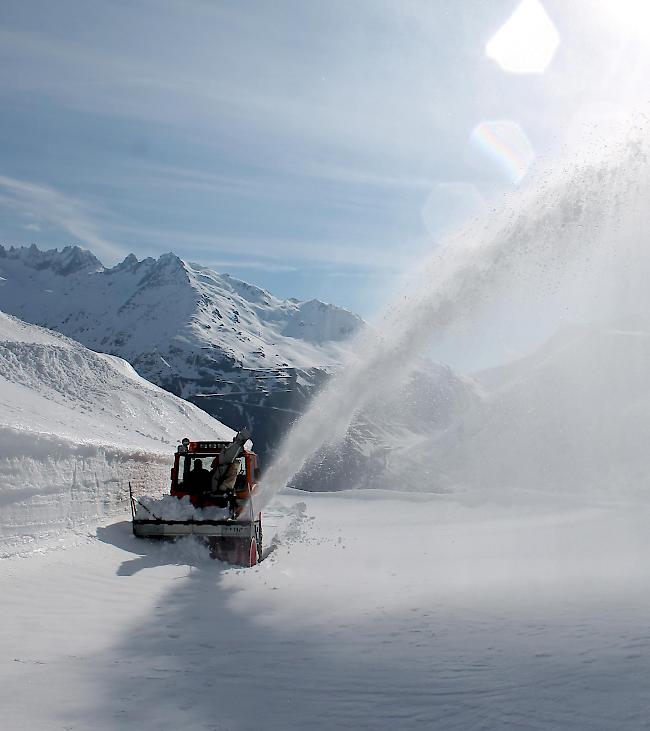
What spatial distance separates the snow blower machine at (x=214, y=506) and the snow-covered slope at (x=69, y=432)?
1215mm

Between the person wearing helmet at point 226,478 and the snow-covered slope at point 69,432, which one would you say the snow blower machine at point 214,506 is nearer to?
the person wearing helmet at point 226,478

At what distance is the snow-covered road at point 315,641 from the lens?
5258mm

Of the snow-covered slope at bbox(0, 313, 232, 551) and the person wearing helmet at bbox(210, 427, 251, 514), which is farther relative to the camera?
the person wearing helmet at bbox(210, 427, 251, 514)

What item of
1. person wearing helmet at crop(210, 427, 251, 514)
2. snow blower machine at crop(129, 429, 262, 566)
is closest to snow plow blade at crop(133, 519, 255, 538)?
snow blower machine at crop(129, 429, 262, 566)

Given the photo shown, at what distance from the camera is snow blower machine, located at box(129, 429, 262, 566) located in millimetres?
12297

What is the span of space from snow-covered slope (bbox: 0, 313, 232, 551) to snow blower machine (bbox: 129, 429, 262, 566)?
121cm

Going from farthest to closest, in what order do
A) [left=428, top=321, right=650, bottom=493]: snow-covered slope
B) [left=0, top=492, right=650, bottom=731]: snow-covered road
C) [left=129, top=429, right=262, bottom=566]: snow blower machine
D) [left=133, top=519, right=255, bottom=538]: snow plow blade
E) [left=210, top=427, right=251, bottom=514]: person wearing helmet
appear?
[left=428, top=321, right=650, bottom=493]: snow-covered slope, [left=210, top=427, right=251, bottom=514]: person wearing helmet, [left=129, top=429, right=262, bottom=566]: snow blower machine, [left=133, top=519, right=255, bottom=538]: snow plow blade, [left=0, top=492, right=650, bottom=731]: snow-covered road

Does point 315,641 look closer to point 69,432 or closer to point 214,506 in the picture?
point 214,506

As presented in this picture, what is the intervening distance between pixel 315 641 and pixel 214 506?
260 inches

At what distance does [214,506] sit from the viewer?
13734 millimetres

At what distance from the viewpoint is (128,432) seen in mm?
19766

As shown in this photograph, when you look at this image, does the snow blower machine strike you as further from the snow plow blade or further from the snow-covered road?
the snow-covered road

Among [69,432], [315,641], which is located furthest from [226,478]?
[315,641]

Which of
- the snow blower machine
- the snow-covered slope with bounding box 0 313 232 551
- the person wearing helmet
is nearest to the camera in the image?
the snow-covered slope with bounding box 0 313 232 551
